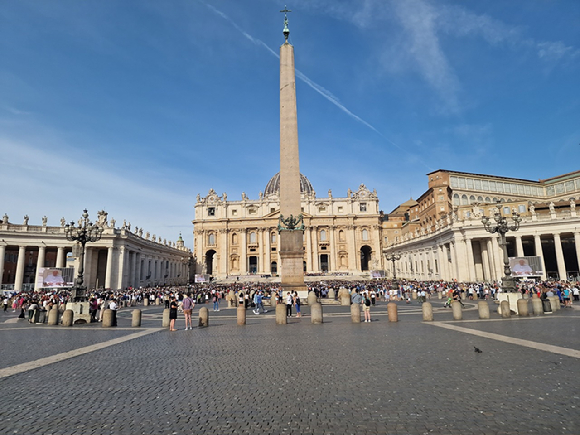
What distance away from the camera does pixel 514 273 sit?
2372cm

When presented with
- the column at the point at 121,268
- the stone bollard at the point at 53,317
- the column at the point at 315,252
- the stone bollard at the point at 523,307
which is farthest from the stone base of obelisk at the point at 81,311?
the column at the point at 315,252

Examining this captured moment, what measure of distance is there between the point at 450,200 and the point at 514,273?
3103 cm

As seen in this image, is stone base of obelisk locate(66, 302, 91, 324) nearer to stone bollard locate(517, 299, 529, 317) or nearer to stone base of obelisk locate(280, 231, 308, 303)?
stone base of obelisk locate(280, 231, 308, 303)

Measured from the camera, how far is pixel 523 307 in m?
13.5

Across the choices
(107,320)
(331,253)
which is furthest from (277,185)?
(107,320)

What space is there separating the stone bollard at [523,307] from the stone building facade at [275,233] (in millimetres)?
60326

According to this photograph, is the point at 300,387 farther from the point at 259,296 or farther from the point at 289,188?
the point at 289,188

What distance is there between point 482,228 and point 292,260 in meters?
23.7

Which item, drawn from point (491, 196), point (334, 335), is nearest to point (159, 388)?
point (334, 335)

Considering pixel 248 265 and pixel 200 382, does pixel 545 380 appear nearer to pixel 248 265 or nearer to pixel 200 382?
pixel 200 382

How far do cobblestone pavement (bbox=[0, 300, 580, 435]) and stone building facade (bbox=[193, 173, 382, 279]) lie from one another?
66.4m

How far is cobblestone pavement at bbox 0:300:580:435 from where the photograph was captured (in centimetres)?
394

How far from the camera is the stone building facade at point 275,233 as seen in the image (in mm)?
75500

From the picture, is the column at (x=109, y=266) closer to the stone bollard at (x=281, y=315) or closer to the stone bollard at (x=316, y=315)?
the stone bollard at (x=281, y=315)
